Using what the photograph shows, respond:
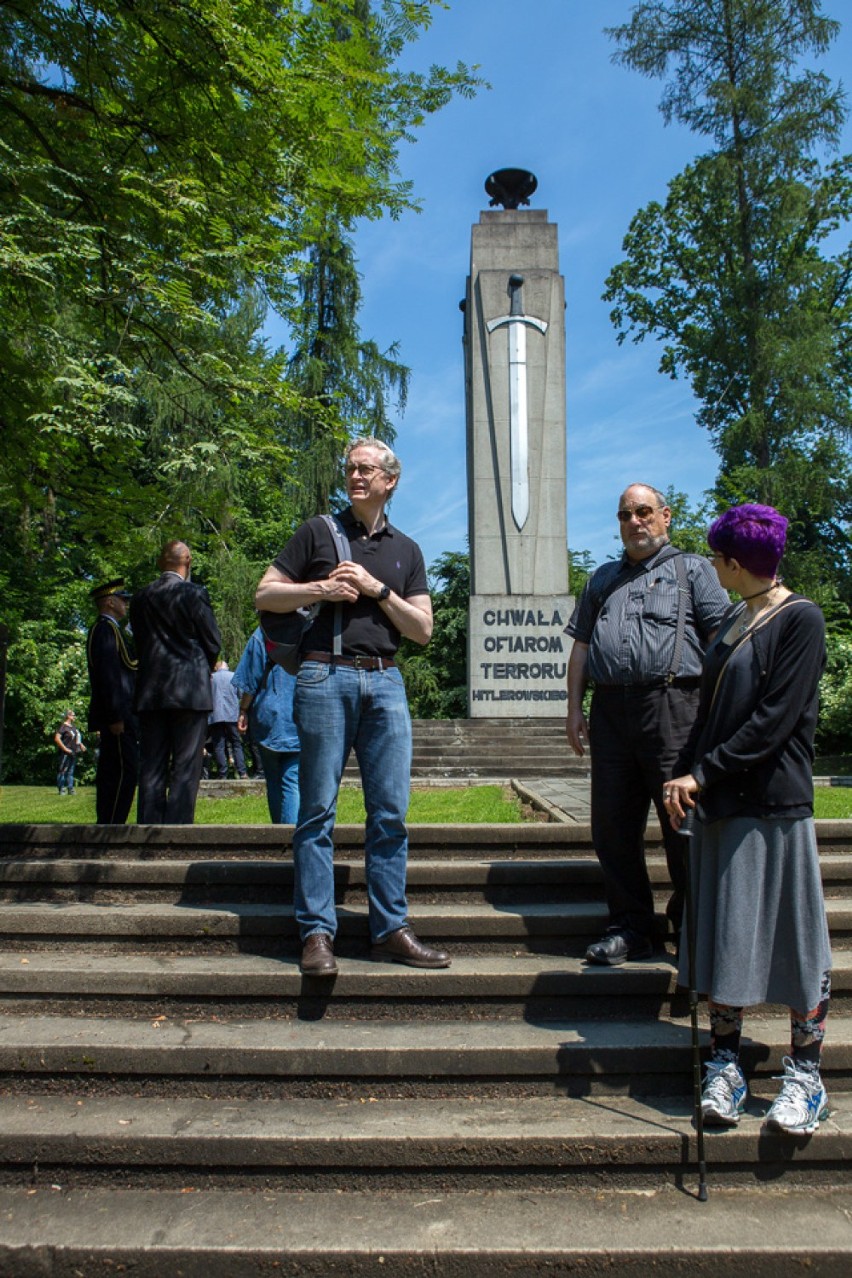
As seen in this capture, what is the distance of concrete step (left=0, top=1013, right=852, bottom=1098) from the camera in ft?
10.5

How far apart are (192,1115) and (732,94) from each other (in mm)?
27561

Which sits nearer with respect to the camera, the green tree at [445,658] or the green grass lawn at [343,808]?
the green grass lawn at [343,808]

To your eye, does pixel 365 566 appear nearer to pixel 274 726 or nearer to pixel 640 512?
pixel 640 512

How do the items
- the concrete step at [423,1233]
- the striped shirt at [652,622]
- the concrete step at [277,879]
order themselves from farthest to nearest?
the concrete step at [277,879], the striped shirt at [652,622], the concrete step at [423,1233]

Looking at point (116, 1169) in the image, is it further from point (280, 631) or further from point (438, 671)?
point (438, 671)

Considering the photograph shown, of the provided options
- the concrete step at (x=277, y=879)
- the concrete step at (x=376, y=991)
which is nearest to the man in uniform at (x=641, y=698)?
the concrete step at (x=376, y=991)

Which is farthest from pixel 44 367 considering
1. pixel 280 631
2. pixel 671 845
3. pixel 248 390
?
pixel 671 845

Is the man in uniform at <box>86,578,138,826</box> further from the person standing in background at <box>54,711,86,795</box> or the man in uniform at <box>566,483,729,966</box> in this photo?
the person standing in background at <box>54,711,86,795</box>

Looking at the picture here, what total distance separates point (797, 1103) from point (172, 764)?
143 inches

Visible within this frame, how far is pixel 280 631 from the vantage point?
3.65m

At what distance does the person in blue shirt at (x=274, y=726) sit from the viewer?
5621mm

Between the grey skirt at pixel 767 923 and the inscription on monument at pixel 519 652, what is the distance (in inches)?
501

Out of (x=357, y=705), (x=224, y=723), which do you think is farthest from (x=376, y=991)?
(x=224, y=723)

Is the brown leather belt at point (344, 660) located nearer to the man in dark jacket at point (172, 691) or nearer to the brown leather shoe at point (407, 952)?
the brown leather shoe at point (407, 952)
